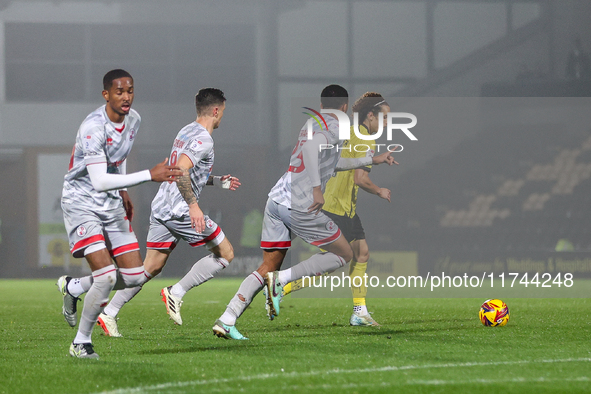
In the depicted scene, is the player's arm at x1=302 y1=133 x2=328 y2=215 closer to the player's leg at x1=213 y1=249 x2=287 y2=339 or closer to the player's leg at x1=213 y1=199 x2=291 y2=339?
the player's leg at x1=213 y1=199 x2=291 y2=339

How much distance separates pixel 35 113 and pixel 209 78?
213 inches

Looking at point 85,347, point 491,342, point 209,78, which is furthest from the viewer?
point 209,78

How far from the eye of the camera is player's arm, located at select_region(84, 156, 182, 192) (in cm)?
473

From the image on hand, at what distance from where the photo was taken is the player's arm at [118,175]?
4.73 meters

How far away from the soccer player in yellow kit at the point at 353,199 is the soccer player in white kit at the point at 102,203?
242 centimetres

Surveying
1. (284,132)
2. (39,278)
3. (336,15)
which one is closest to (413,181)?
(284,132)

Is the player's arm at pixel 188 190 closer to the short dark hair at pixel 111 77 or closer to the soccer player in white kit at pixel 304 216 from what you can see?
the soccer player in white kit at pixel 304 216

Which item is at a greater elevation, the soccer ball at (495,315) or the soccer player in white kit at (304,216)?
the soccer player in white kit at (304,216)

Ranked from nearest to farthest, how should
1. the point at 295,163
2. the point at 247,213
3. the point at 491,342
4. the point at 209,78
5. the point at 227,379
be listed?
1. the point at 227,379
2. the point at 491,342
3. the point at 295,163
4. the point at 247,213
5. the point at 209,78

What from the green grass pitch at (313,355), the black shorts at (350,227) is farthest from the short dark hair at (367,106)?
the green grass pitch at (313,355)

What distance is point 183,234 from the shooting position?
636 centimetres

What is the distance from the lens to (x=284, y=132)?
2441 centimetres

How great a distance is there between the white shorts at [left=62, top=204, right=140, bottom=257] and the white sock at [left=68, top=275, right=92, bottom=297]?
74 centimetres

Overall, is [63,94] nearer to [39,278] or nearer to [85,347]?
[39,278]
